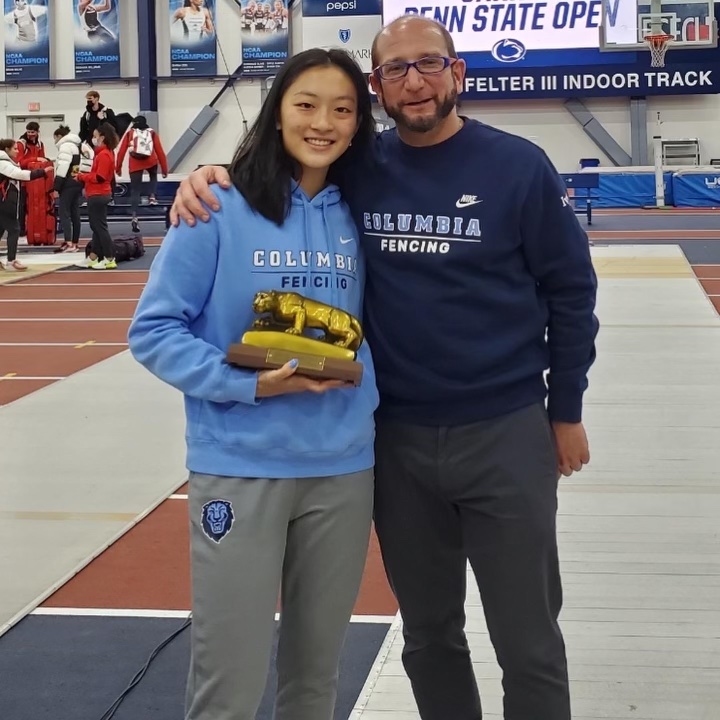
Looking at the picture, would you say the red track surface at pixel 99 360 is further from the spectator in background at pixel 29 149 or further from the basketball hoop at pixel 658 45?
the basketball hoop at pixel 658 45

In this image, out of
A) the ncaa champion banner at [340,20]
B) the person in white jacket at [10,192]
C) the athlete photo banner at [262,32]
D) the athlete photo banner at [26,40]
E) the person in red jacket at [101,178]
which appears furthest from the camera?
the athlete photo banner at [26,40]

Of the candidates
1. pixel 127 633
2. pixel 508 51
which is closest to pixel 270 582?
pixel 127 633

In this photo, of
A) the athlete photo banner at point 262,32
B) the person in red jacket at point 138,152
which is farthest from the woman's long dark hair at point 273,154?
the athlete photo banner at point 262,32

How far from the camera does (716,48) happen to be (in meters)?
23.9

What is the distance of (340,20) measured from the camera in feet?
81.5

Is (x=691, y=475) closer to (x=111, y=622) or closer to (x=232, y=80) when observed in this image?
(x=111, y=622)

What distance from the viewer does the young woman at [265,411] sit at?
210cm

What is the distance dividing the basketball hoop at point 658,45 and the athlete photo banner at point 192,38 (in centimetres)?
957

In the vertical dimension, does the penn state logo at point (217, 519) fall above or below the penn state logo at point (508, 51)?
below

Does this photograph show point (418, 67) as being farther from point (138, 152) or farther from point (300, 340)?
point (138, 152)

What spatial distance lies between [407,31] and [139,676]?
2.00 metres

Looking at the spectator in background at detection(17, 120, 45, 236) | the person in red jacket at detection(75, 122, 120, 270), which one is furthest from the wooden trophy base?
the spectator in background at detection(17, 120, 45, 236)

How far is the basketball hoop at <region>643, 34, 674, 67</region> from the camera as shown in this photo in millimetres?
23141

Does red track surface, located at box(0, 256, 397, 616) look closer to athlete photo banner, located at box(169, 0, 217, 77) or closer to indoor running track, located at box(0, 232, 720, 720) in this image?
indoor running track, located at box(0, 232, 720, 720)
